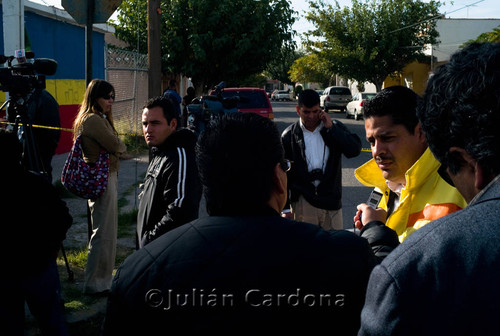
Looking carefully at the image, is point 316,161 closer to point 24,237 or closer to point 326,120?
point 326,120

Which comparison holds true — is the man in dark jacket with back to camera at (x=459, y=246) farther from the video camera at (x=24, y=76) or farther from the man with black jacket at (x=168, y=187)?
the video camera at (x=24, y=76)

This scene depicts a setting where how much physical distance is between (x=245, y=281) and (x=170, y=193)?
1998mm

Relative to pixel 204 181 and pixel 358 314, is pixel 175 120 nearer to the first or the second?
pixel 204 181

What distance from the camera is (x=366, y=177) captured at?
9.12ft

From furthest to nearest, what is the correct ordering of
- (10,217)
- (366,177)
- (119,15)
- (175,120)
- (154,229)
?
(119,15) < (175,120) < (154,229) < (10,217) < (366,177)

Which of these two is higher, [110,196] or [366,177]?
[366,177]

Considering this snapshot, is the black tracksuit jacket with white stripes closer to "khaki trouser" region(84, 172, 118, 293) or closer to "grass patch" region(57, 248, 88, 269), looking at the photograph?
"khaki trouser" region(84, 172, 118, 293)

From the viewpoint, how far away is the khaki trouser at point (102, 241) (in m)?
4.72

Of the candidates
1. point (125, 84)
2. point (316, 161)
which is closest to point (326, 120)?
point (316, 161)

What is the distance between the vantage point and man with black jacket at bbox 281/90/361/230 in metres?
4.70

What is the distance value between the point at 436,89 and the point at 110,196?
383 centimetres

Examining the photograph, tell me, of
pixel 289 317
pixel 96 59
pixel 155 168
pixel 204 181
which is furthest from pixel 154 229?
pixel 96 59

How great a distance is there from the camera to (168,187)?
3.43 metres

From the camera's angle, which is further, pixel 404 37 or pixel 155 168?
pixel 404 37
